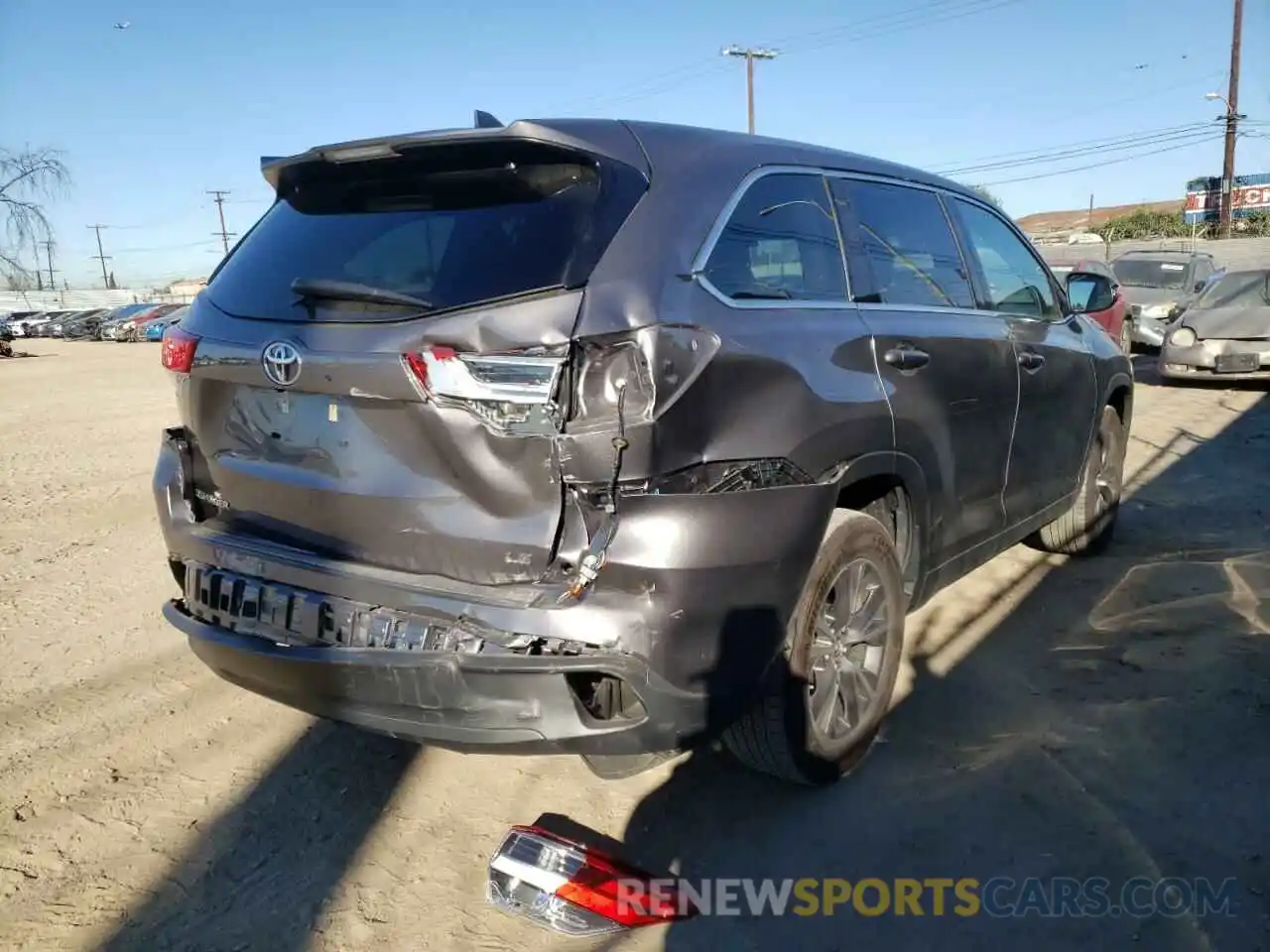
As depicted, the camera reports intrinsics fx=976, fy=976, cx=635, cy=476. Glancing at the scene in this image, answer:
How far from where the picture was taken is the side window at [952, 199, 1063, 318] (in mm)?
3998

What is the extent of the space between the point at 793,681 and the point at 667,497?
0.77 m

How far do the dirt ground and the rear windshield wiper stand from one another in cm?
153

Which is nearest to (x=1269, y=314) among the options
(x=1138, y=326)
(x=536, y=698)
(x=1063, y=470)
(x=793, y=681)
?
(x=1138, y=326)

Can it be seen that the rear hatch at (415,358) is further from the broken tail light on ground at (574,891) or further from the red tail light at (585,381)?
the broken tail light on ground at (574,891)

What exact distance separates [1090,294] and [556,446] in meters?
3.76

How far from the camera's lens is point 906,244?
345 cm

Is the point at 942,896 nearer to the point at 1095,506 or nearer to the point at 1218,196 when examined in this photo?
the point at 1095,506

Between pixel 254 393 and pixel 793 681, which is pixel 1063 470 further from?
pixel 254 393

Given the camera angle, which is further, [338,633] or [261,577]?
[261,577]

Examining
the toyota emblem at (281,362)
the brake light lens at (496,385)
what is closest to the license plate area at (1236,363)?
the brake light lens at (496,385)

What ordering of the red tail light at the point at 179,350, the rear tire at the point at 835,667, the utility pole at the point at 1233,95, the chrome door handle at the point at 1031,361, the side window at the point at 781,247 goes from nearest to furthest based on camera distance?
the side window at the point at 781,247, the rear tire at the point at 835,667, the red tail light at the point at 179,350, the chrome door handle at the point at 1031,361, the utility pole at the point at 1233,95

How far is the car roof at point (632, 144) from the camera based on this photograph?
2.42 metres

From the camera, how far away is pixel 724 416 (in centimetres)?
235

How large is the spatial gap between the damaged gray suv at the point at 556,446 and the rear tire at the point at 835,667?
0.01m
